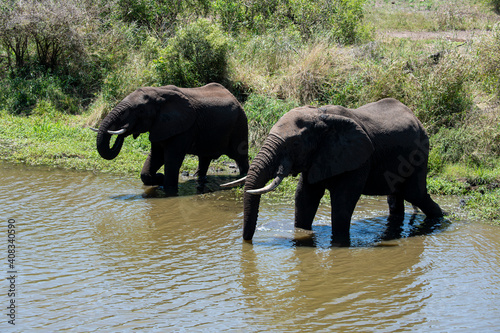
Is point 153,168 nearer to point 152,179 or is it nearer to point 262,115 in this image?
point 152,179

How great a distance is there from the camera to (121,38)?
1970cm

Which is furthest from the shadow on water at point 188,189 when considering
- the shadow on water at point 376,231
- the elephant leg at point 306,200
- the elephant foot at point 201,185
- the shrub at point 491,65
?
the shrub at point 491,65

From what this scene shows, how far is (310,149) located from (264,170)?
31.1 inches

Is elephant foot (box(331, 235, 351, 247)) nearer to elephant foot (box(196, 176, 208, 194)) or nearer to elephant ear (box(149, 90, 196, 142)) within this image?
elephant foot (box(196, 176, 208, 194))

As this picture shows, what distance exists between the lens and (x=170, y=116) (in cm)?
1139

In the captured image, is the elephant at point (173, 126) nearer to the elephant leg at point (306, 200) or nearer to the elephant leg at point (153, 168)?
the elephant leg at point (153, 168)

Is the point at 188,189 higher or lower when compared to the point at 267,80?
lower

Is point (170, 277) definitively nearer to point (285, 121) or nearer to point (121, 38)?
point (285, 121)

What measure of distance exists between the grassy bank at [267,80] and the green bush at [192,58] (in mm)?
31

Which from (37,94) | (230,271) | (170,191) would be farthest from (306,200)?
(37,94)

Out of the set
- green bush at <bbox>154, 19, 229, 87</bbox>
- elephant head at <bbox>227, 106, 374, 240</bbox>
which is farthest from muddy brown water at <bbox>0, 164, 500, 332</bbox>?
green bush at <bbox>154, 19, 229, 87</bbox>

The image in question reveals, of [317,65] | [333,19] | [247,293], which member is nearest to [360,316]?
[247,293]

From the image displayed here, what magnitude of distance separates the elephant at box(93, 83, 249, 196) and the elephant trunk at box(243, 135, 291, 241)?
3907 mm

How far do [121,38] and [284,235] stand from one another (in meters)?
13.0
